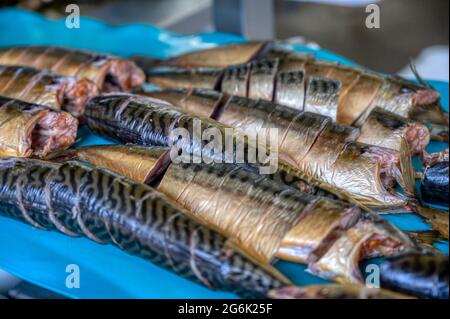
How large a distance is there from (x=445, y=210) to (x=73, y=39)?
14.5ft

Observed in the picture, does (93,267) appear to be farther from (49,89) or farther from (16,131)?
(49,89)

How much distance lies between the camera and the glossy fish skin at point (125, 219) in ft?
8.30

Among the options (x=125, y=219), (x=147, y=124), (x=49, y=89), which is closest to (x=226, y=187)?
(x=125, y=219)

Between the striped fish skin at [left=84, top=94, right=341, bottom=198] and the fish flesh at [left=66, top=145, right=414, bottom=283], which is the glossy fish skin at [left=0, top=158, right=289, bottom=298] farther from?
the striped fish skin at [left=84, top=94, right=341, bottom=198]

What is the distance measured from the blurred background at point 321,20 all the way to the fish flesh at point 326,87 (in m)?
1.86

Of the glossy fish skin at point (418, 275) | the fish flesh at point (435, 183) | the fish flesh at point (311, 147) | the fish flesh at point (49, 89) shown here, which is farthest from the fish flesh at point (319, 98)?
the glossy fish skin at point (418, 275)

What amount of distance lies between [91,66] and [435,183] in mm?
2979

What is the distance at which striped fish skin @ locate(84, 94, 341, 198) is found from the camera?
3146 millimetres

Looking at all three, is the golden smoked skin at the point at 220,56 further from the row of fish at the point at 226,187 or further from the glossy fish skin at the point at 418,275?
the glossy fish skin at the point at 418,275

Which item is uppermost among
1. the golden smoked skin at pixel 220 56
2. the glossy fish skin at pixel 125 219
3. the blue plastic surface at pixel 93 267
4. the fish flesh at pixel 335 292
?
the golden smoked skin at pixel 220 56

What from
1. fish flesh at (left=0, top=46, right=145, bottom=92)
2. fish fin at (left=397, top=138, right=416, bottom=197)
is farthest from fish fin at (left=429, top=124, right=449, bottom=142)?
fish flesh at (left=0, top=46, right=145, bottom=92)

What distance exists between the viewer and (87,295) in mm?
2740

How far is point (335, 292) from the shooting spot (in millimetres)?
2354

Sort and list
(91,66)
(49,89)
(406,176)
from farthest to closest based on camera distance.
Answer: (91,66) < (49,89) < (406,176)
